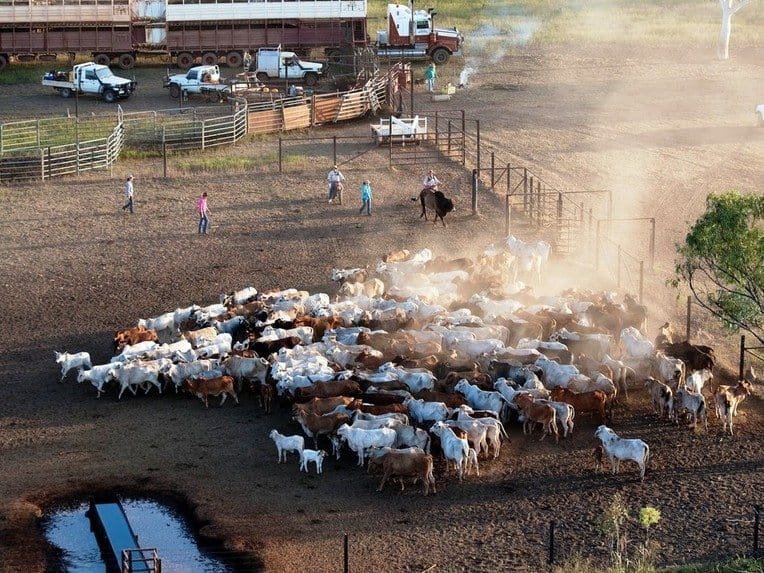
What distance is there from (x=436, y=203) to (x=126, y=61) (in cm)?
2415

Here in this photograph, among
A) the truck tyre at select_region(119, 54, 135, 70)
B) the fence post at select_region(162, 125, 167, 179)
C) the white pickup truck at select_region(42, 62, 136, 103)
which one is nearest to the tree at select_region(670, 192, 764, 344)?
the fence post at select_region(162, 125, 167, 179)

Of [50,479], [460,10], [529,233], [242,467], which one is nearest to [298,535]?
[242,467]

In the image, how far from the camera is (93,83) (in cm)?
4775

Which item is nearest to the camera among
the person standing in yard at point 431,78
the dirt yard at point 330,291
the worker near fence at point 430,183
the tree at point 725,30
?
the dirt yard at point 330,291

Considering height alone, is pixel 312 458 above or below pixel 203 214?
below

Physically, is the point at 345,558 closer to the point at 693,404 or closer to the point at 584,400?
the point at 584,400

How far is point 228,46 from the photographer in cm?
5403

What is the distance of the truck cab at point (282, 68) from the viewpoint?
166 ft

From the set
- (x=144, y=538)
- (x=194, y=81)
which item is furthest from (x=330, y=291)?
(x=194, y=81)

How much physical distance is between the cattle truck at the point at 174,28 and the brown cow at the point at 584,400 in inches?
1363

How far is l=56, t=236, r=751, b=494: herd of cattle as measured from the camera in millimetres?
20406

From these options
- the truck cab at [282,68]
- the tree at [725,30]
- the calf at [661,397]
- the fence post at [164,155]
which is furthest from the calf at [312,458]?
the tree at [725,30]

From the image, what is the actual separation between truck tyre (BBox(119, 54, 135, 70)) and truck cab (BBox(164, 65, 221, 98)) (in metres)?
5.84

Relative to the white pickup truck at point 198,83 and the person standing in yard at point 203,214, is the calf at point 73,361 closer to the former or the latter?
the person standing in yard at point 203,214
